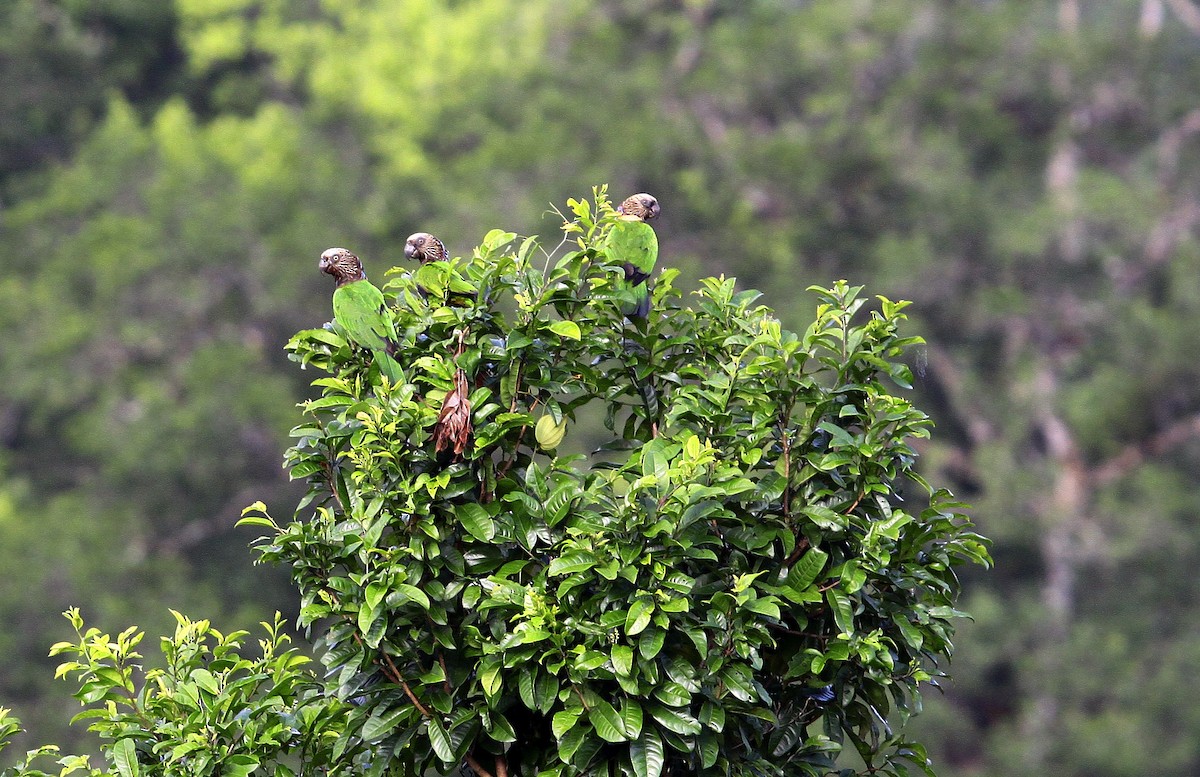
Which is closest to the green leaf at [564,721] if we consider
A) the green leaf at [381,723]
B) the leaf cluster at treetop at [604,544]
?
the leaf cluster at treetop at [604,544]

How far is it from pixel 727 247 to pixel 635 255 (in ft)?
44.4

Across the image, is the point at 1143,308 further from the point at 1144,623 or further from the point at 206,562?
the point at 206,562

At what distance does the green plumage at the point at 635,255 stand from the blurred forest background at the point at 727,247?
1188cm

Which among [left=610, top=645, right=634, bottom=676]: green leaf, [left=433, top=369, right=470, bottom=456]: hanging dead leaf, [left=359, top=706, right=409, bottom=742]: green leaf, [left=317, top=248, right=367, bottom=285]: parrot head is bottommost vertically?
[left=610, top=645, right=634, bottom=676]: green leaf

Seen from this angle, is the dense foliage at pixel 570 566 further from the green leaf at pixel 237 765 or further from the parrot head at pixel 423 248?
the parrot head at pixel 423 248

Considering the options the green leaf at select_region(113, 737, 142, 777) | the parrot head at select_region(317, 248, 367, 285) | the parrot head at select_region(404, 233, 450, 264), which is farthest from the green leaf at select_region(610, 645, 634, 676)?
the parrot head at select_region(317, 248, 367, 285)

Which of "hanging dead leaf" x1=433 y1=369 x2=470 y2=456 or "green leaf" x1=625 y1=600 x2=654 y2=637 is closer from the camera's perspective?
"green leaf" x1=625 y1=600 x2=654 y2=637

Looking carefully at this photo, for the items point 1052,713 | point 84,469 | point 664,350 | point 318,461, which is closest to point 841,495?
point 664,350

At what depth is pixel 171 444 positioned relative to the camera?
1574cm

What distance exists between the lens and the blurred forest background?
1552 cm

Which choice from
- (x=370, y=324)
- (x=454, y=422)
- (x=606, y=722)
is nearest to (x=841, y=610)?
(x=606, y=722)

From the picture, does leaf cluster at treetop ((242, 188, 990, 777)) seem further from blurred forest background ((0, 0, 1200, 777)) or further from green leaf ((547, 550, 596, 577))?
blurred forest background ((0, 0, 1200, 777))

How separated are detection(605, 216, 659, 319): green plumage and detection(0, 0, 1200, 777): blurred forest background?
11878 mm

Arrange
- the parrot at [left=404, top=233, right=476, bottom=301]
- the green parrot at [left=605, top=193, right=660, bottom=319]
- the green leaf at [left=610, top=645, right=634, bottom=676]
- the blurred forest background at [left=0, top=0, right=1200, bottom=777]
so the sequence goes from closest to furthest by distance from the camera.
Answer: the green leaf at [left=610, top=645, right=634, bottom=676], the green parrot at [left=605, top=193, right=660, bottom=319], the parrot at [left=404, top=233, right=476, bottom=301], the blurred forest background at [left=0, top=0, right=1200, bottom=777]
